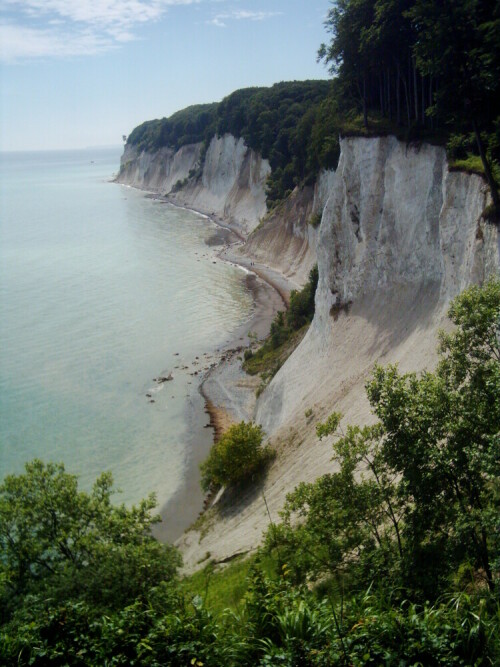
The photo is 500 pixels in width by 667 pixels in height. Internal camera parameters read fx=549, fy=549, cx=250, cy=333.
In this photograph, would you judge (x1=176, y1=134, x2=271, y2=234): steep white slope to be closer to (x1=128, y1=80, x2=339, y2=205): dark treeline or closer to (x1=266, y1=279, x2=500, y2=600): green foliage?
(x1=128, y1=80, x2=339, y2=205): dark treeline

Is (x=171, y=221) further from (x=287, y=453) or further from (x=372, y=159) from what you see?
(x=287, y=453)

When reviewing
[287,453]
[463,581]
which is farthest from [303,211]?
[463,581]

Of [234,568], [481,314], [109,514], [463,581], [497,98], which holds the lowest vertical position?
[234,568]

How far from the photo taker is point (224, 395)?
3862cm

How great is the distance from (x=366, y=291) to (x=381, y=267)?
1.69 metres

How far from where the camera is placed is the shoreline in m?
27.8

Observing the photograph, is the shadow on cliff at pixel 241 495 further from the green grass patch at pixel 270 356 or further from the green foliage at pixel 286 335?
the green foliage at pixel 286 335

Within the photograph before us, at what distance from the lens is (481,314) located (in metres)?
11.8

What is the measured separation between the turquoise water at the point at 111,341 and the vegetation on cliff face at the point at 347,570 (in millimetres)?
13619

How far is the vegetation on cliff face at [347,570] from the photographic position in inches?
301

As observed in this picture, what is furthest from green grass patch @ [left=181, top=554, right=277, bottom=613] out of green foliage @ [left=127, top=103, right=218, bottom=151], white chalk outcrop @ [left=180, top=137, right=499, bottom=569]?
green foliage @ [left=127, top=103, right=218, bottom=151]

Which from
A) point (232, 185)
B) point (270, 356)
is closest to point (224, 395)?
point (270, 356)

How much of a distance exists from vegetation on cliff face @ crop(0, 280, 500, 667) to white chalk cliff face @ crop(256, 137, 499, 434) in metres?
12.0

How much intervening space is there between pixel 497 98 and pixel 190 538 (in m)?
24.5
